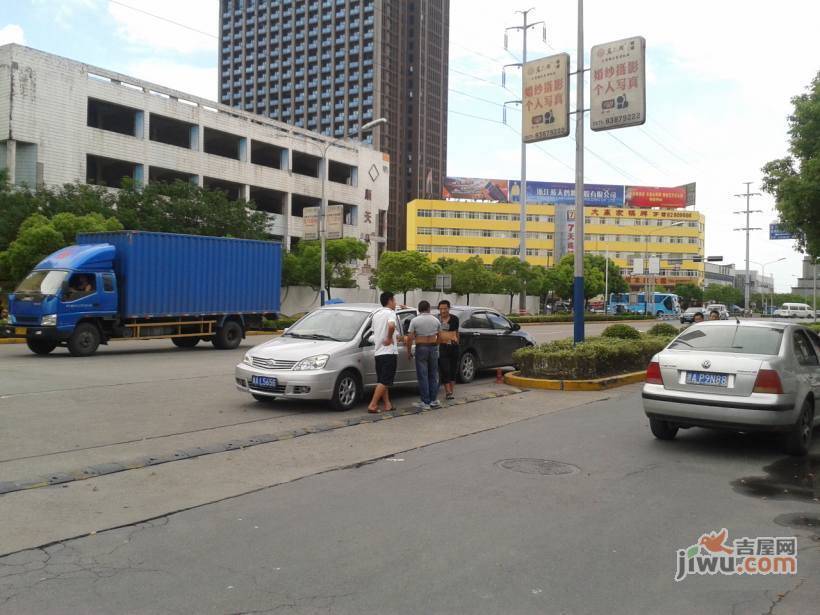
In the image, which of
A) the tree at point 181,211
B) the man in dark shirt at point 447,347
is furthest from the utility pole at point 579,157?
the tree at point 181,211

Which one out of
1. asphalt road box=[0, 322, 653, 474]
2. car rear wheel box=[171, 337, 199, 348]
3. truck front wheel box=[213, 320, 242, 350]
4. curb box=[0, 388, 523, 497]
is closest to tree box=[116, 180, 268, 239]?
car rear wheel box=[171, 337, 199, 348]

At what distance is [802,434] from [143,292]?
16.5 meters

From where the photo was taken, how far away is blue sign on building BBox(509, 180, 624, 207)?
101000 millimetres

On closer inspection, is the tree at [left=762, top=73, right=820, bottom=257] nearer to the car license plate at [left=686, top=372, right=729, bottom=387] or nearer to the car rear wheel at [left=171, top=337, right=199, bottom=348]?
the car license plate at [left=686, top=372, right=729, bottom=387]

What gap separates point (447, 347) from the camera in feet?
37.6

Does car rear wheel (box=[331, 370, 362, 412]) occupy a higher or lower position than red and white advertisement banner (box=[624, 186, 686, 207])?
lower

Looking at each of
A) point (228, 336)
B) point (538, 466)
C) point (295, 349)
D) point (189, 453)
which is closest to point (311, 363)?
point (295, 349)

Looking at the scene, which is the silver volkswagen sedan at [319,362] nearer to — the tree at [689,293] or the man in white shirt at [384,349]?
the man in white shirt at [384,349]

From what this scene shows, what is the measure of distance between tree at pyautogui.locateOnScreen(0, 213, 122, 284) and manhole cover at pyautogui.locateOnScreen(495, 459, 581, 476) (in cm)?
2216

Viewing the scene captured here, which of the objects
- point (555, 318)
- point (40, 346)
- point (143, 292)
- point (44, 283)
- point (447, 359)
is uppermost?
point (44, 283)

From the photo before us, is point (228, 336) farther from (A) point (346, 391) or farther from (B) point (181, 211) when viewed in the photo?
(B) point (181, 211)

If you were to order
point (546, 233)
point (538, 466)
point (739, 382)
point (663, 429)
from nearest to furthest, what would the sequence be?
point (538, 466) < point (739, 382) < point (663, 429) < point (546, 233)

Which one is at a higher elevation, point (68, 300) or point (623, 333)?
point (68, 300)

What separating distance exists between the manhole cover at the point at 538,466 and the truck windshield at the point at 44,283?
1453 centimetres
